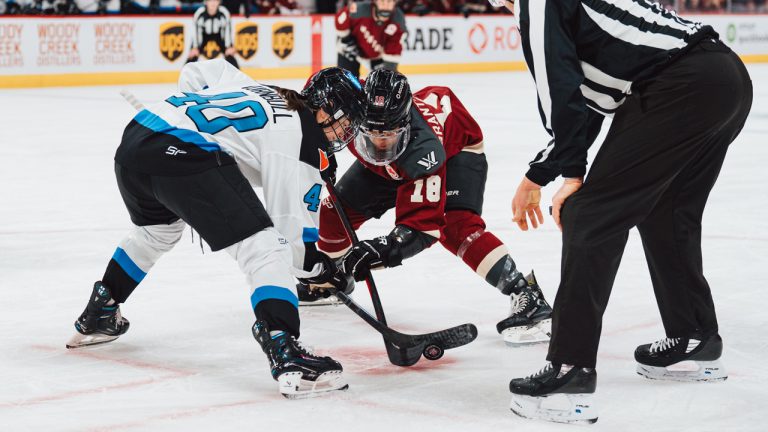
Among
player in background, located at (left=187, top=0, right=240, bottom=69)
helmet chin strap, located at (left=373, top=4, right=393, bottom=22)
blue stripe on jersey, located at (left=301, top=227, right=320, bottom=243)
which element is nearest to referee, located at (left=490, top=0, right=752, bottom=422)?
blue stripe on jersey, located at (left=301, top=227, right=320, bottom=243)

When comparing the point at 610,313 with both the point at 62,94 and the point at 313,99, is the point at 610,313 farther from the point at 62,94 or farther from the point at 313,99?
the point at 62,94

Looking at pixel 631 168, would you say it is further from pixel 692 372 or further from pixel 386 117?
pixel 386 117

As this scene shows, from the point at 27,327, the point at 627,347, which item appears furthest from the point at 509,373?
the point at 27,327

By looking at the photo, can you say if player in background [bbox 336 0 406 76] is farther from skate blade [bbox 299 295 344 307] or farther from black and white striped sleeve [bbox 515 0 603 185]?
black and white striped sleeve [bbox 515 0 603 185]

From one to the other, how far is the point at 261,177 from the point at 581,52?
85cm

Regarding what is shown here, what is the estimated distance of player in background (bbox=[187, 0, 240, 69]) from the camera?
11844mm

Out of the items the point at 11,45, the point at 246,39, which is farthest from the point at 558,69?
the point at 246,39

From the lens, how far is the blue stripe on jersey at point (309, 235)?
2.68 m

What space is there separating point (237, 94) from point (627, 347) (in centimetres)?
123

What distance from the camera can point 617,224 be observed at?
2.37m

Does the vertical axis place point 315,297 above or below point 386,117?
below

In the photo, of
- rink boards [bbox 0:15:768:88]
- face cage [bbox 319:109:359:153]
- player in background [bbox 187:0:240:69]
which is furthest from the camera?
rink boards [bbox 0:15:768:88]

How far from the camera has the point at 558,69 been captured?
7.56 ft

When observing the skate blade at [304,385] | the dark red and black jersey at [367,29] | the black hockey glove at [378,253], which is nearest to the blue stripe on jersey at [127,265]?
the black hockey glove at [378,253]
